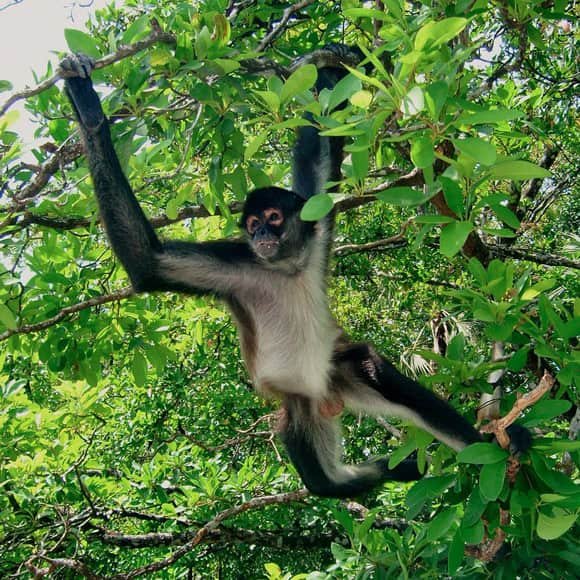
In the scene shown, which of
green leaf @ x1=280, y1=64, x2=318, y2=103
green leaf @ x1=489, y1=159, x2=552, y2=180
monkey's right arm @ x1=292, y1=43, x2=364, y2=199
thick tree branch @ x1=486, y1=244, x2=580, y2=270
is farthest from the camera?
thick tree branch @ x1=486, y1=244, x2=580, y2=270

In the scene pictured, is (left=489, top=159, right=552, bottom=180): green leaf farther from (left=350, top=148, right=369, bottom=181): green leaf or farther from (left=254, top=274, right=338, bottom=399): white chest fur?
(left=254, top=274, right=338, bottom=399): white chest fur

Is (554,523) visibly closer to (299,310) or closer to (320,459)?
(299,310)

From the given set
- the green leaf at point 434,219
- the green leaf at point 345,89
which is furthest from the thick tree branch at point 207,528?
the green leaf at point 345,89

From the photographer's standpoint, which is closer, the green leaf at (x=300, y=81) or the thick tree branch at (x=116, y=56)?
the green leaf at (x=300, y=81)

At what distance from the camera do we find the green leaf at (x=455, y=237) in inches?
67.5

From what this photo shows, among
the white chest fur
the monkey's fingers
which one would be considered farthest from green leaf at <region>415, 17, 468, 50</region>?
the white chest fur

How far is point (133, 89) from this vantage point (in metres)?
2.37

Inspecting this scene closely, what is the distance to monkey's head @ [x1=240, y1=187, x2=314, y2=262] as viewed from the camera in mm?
3383

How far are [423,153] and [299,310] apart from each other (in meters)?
2.08

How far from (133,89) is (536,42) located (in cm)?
213

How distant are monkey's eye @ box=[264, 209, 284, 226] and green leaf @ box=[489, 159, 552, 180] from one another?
1.74m

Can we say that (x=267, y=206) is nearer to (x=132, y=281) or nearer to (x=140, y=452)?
(x=132, y=281)

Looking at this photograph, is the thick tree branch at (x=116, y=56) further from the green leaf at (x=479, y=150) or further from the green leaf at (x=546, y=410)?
→ the green leaf at (x=546, y=410)

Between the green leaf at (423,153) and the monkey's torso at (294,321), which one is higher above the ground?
the green leaf at (423,153)
